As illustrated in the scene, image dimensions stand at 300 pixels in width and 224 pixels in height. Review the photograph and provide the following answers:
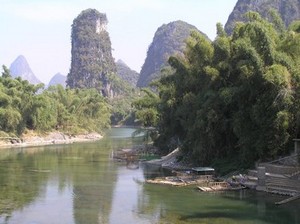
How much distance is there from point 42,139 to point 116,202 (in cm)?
5233

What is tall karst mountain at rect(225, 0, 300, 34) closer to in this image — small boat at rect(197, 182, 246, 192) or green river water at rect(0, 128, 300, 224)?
green river water at rect(0, 128, 300, 224)

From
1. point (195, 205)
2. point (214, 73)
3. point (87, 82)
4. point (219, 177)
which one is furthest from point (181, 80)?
point (87, 82)

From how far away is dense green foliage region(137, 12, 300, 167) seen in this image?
31.3 meters

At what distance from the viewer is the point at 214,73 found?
Result: 38.0m

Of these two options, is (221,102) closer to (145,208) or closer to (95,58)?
(145,208)

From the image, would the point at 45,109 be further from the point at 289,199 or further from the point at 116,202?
the point at 289,199

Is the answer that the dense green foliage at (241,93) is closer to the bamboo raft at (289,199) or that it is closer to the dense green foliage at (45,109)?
the bamboo raft at (289,199)

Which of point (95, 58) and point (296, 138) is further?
point (95, 58)

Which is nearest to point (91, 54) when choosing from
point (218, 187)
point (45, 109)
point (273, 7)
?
point (273, 7)

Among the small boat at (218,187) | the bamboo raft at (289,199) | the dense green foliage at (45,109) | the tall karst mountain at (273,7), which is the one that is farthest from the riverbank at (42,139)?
the tall karst mountain at (273,7)

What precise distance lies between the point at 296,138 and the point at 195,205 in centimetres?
862

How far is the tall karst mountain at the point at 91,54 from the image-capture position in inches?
6831

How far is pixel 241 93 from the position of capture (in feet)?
113

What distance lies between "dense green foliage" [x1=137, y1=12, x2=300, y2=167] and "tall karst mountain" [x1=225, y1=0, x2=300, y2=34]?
78.7 m
